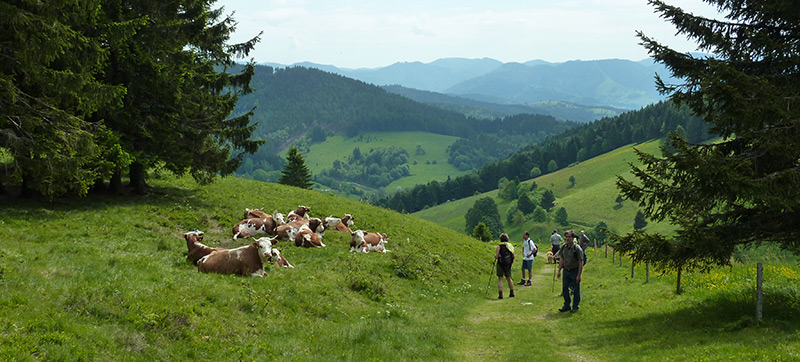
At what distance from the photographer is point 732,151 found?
44.2 ft

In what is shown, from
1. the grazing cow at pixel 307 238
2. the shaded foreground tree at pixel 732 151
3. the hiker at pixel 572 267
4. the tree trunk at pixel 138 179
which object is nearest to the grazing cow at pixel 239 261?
the grazing cow at pixel 307 238

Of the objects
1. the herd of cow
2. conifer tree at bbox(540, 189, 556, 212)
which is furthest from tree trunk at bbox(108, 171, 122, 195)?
conifer tree at bbox(540, 189, 556, 212)

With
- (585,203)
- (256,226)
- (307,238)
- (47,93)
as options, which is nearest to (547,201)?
(585,203)

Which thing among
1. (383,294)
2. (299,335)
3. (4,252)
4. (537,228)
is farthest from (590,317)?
(537,228)

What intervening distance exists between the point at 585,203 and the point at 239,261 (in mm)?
146570

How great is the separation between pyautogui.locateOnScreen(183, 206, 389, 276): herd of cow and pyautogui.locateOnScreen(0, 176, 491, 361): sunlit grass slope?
56 centimetres

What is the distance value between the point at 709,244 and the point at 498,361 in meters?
6.08

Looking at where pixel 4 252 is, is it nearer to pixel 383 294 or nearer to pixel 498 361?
pixel 383 294

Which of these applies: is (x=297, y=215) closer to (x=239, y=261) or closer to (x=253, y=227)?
(x=253, y=227)

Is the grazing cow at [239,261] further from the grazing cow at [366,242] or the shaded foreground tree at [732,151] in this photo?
the shaded foreground tree at [732,151]

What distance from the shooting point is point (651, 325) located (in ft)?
41.8

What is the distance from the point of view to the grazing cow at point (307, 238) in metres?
20.6

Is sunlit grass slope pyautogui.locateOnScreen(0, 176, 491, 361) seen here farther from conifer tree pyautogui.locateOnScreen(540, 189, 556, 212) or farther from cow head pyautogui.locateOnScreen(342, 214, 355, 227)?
conifer tree pyautogui.locateOnScreen(540, 189, 556, 212)

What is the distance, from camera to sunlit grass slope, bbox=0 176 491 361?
8172 mm
